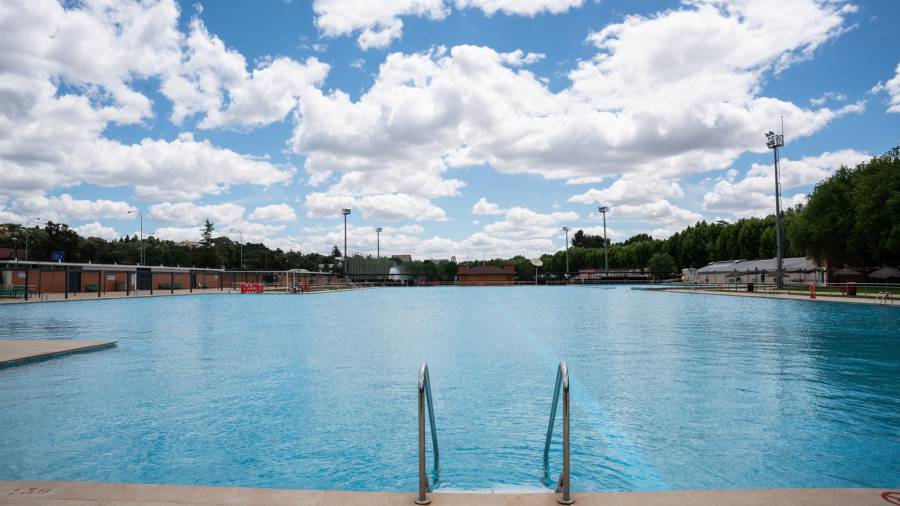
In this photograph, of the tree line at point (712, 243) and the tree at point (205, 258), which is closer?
the tree line at point (712, 243)

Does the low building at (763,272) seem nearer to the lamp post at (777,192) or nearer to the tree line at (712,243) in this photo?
the tree line at (712,243)

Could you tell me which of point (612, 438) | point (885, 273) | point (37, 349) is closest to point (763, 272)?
point (885, 273)

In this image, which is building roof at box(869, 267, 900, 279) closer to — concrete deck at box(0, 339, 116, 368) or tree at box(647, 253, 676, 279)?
tree at box(647, 253, 676, 279)

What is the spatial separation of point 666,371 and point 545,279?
102688mm

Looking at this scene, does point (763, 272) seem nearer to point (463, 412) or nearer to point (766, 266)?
point (766, 266)

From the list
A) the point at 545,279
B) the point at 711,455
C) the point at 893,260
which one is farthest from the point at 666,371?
the point at 545,279

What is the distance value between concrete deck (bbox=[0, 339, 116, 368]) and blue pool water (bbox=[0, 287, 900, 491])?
0.34 m

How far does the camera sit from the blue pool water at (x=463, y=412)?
636 centimetres

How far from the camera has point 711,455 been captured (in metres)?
6.75

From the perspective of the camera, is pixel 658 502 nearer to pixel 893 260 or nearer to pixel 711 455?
pixel 711 455

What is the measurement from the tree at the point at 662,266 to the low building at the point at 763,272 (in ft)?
54.9

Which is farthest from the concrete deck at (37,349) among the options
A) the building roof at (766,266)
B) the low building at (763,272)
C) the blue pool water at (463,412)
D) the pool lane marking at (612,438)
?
the building roof at (766,266)

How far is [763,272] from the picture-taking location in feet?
241

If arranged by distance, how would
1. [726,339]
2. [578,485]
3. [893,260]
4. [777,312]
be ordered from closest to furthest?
[578,485] < [726,339] < [777,312] < [893,260]
